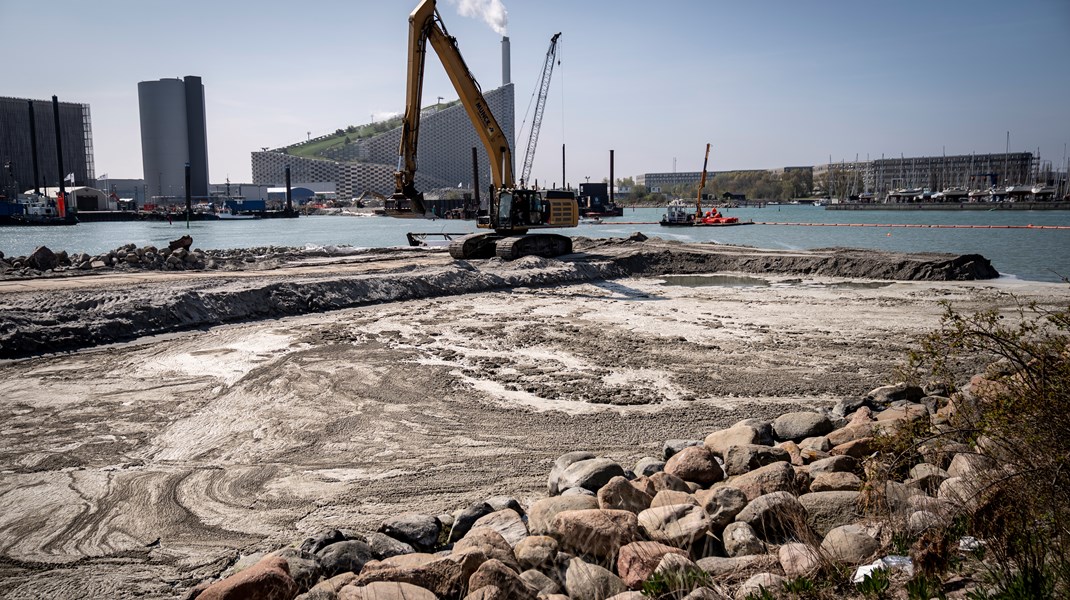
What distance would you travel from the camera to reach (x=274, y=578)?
4195 mm

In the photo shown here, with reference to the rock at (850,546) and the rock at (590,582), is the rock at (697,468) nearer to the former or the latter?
the rock at (850,546)

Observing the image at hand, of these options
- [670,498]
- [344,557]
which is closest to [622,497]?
[670,498]

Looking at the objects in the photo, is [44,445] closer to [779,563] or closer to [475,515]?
[475,515]

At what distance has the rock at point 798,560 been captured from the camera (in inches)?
156

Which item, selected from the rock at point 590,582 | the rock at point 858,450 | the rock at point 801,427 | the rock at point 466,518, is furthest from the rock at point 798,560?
the rock at point 801,427

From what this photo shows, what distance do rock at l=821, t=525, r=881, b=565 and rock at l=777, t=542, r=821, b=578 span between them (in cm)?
11

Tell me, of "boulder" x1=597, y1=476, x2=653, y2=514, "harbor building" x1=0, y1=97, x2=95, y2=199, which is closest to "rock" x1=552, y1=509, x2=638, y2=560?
"boulder" x1=597, y1=476, x2=653, y2=514

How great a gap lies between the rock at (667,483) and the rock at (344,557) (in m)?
2.22

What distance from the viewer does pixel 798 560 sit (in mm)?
4059

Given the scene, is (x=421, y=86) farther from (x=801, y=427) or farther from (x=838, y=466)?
(x=838, y=466)

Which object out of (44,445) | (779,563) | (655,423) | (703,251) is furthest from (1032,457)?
(703,251)

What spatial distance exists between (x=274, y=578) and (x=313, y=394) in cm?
561

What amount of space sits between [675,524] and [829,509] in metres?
1.08

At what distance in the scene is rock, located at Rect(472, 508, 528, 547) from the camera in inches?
198
